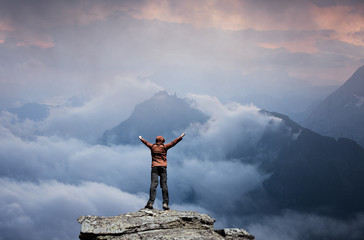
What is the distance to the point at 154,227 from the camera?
13.0 meters

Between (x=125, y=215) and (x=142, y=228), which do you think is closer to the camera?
(x=142, y=228)

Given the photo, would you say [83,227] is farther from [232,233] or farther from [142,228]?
[232,233]

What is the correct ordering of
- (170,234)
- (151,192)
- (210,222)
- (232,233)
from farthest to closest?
(151,192) < (210,222) < (232,233) < (170,234)

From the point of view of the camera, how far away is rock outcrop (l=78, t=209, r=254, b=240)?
39.9ft

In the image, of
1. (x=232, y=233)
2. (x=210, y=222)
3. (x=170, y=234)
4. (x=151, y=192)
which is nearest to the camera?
(x=170, y=234)

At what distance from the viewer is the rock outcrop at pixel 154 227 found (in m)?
12.2

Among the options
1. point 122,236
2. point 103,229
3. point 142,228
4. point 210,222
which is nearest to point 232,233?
point 210,222

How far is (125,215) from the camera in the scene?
1407 centimetres

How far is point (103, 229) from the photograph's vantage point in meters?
12.3

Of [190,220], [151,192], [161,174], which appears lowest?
[190,220]

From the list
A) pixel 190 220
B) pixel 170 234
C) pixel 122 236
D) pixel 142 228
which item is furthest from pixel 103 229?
pixel 190 220

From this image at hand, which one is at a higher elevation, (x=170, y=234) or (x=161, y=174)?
(x=161, y=174)

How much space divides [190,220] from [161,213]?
1.70 metres

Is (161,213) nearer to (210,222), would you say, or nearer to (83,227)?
(210,222)
